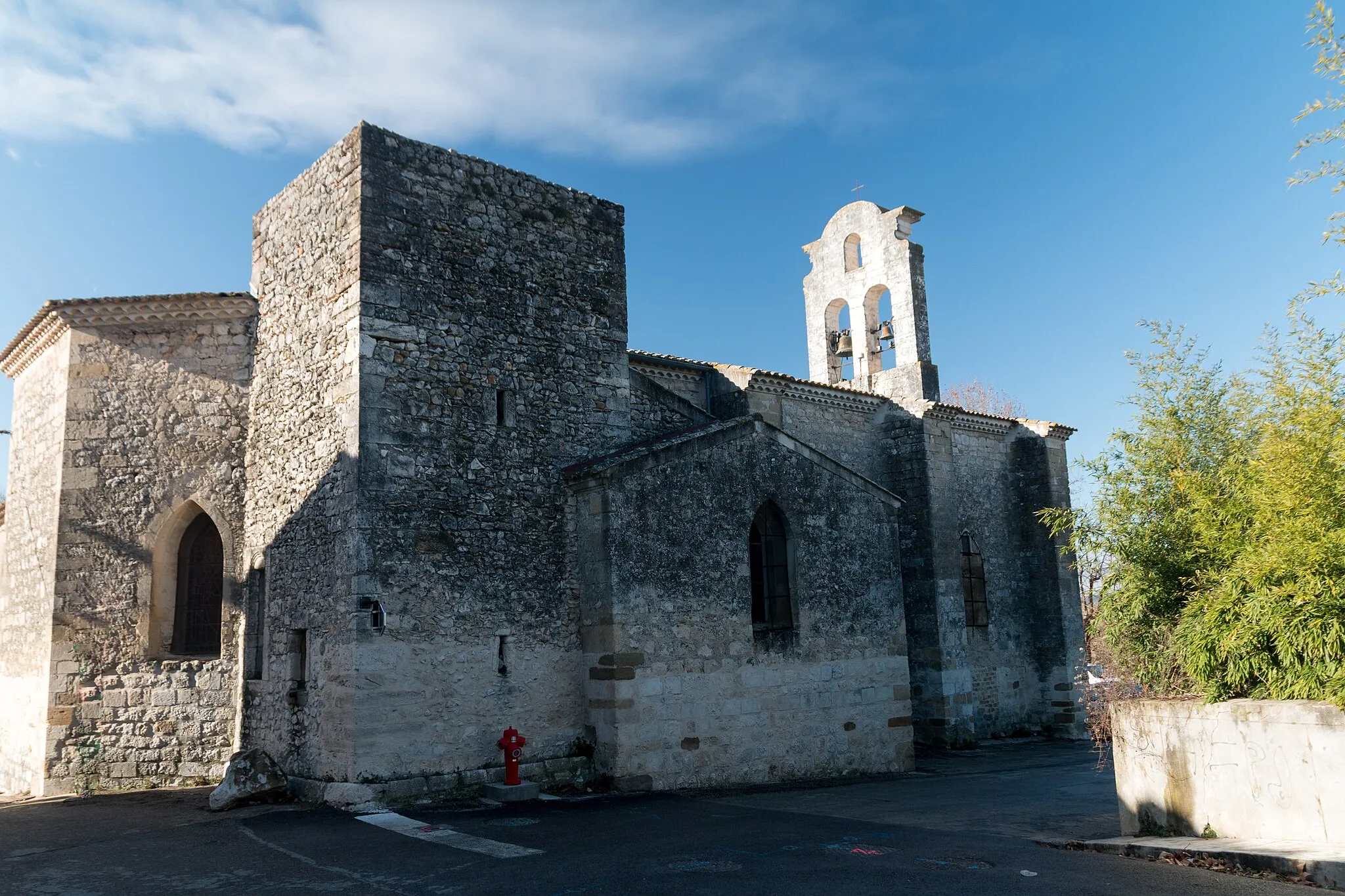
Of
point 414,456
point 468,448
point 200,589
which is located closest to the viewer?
point 414,456

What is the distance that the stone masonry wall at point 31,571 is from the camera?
37.0 ft

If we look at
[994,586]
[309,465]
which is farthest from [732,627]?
[994,586]

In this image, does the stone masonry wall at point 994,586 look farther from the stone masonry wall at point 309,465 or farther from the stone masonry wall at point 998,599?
the stone masonry wall at point 309,465

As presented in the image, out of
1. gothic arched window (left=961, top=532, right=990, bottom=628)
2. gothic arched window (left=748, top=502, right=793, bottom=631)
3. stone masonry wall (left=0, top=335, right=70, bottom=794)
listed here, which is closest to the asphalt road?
stone masonry wall (left=0, top=335, right=70, bottom=794)

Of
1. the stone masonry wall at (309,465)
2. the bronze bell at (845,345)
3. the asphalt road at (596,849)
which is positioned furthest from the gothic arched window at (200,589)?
the bronze bell at (845,345)

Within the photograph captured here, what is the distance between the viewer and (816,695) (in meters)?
12.5

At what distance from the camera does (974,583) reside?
63.8 feet

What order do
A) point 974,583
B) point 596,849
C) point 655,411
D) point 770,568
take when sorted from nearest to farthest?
1. point 596,849
2. point 770,568
3. point 655,411
4. point 974,583

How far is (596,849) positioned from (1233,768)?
16.5 ft

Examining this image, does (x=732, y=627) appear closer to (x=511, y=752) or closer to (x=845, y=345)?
(x=511, y=752)

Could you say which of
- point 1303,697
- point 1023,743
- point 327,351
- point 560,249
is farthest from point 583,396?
point 1023,743

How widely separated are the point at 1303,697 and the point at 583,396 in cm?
790

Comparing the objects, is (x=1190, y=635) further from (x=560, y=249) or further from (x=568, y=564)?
(x=560, y=249)

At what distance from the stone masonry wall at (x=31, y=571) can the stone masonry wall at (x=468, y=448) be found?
4.56m
